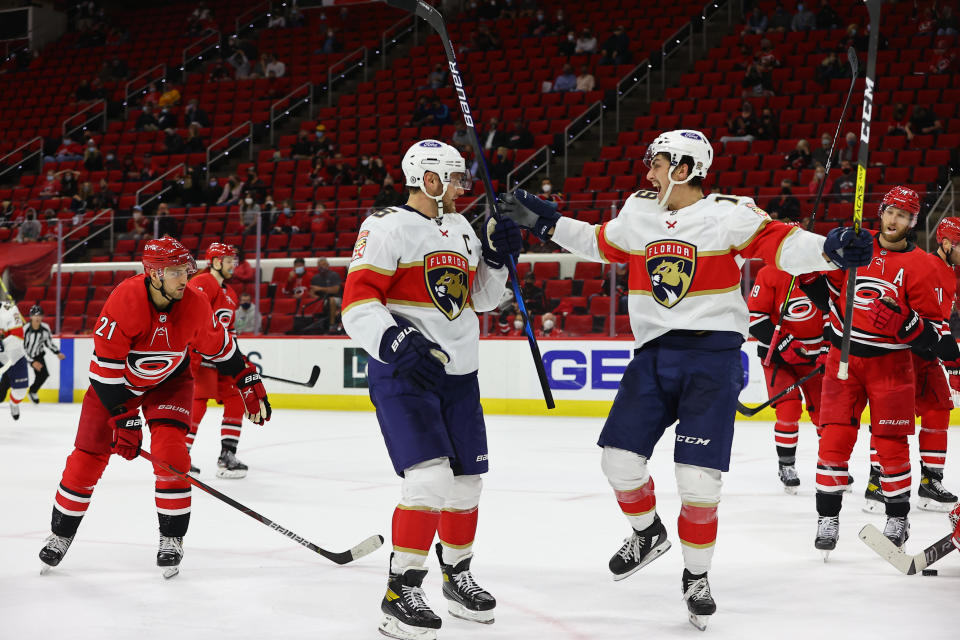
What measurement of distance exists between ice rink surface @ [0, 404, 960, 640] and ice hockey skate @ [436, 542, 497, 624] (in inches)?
1.7

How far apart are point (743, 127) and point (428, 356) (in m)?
11.0

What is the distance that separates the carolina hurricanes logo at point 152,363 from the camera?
4.09 metres

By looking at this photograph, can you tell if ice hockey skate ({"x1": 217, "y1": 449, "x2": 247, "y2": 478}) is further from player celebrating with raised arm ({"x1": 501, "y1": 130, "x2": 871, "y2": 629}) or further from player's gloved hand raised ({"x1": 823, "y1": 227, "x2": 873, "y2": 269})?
player's gloved hand raised ({"x1": 823, "y1": 227, "x2": 873, "y2": 269})

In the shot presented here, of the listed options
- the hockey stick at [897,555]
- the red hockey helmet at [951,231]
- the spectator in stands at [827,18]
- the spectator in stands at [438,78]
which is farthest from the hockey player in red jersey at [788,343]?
the spectator in stands at [438,78]

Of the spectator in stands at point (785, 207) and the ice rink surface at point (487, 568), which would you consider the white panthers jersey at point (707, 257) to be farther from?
the spectator in stands at point (785, 207)

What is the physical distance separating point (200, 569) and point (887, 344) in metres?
2.95

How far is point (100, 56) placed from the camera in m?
21.6

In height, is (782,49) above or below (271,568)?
above

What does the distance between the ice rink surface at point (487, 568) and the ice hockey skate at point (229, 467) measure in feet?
0.34

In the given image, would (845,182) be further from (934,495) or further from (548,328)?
(934,495)

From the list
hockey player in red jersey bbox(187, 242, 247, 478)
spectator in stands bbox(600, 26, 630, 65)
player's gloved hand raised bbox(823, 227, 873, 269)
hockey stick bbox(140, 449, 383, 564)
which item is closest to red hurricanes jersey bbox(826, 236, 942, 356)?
player's gloved hand raised bbox(823, 227, 873, 269)

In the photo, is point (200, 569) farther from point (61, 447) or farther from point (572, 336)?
point (572, 336)

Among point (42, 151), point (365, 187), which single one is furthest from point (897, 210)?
point (42, 151)

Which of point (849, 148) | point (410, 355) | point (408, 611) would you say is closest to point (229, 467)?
point (408, 611)
